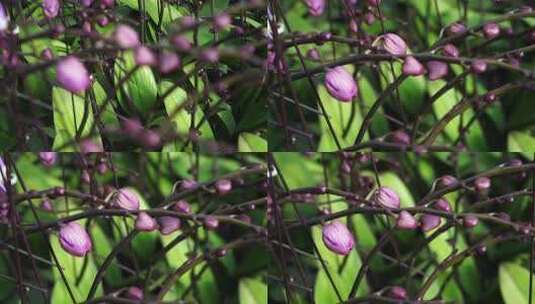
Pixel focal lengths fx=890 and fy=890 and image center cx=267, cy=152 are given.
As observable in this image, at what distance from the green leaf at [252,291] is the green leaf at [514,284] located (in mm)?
401

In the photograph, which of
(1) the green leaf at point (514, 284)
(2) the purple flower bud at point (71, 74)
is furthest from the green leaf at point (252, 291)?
(2) the purple flower bud at point (71, 74)

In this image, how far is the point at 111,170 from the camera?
1256mm

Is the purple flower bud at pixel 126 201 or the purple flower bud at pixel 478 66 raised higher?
the purple flower bud at pixel 478 66

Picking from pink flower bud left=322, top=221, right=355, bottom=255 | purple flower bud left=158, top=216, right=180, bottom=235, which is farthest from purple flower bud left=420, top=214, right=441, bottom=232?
purple flower bud left=158, top=216, right=180, bottom=235

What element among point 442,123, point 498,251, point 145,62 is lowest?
point 145,62

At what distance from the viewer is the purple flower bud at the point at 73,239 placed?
40.6 inches

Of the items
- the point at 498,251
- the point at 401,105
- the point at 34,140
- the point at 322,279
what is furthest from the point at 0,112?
the point at 498,251

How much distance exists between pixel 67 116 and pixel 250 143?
0.26 m

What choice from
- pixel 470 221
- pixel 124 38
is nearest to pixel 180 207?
pixel 470 221

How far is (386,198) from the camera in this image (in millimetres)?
1154

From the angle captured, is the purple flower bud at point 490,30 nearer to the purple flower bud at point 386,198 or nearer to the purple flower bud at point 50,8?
the purple flower bud at point 386,198

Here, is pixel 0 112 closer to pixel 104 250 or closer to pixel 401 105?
pixel 104 250

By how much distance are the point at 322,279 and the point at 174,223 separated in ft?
0.89

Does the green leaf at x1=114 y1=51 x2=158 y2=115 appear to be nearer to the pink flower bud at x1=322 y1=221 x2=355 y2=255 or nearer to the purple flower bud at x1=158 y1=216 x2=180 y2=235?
the purple flower bud at x1=158 y1=216 x2=180 y2=235
